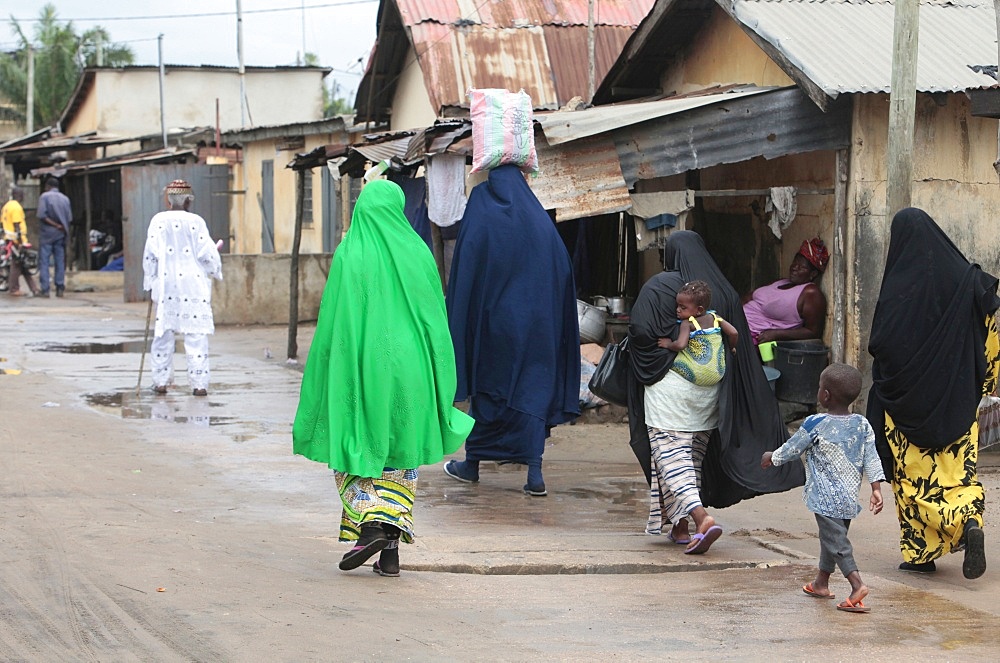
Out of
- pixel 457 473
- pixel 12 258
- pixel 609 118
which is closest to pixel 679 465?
pixel 457 473

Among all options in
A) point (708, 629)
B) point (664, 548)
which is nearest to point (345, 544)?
point (664, 548)

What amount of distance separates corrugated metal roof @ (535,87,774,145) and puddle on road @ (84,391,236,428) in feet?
10.6

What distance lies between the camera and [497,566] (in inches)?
225

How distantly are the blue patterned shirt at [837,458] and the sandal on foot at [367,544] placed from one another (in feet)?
5.47

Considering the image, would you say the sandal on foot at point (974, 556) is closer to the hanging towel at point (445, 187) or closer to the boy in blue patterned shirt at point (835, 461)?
the boy in blue patterned shirt at point (835, 461)

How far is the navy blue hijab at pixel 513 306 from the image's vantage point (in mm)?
7453

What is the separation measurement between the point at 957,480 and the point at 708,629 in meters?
1.66

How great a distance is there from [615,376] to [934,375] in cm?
146

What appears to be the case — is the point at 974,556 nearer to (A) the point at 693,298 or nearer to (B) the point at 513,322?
(A) the point at 693,298

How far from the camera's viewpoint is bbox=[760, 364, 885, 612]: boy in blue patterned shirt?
5.21m

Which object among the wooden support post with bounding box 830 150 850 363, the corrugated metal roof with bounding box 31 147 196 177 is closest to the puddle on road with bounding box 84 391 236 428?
the wooden support post with bounding box 830 150 850 363

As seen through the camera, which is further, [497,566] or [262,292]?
[262,292]

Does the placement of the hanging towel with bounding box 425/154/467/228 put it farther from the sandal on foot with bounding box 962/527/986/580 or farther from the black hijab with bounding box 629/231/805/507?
the sandal on foot with bounding box 962/527/986/580

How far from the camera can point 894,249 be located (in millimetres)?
5938
